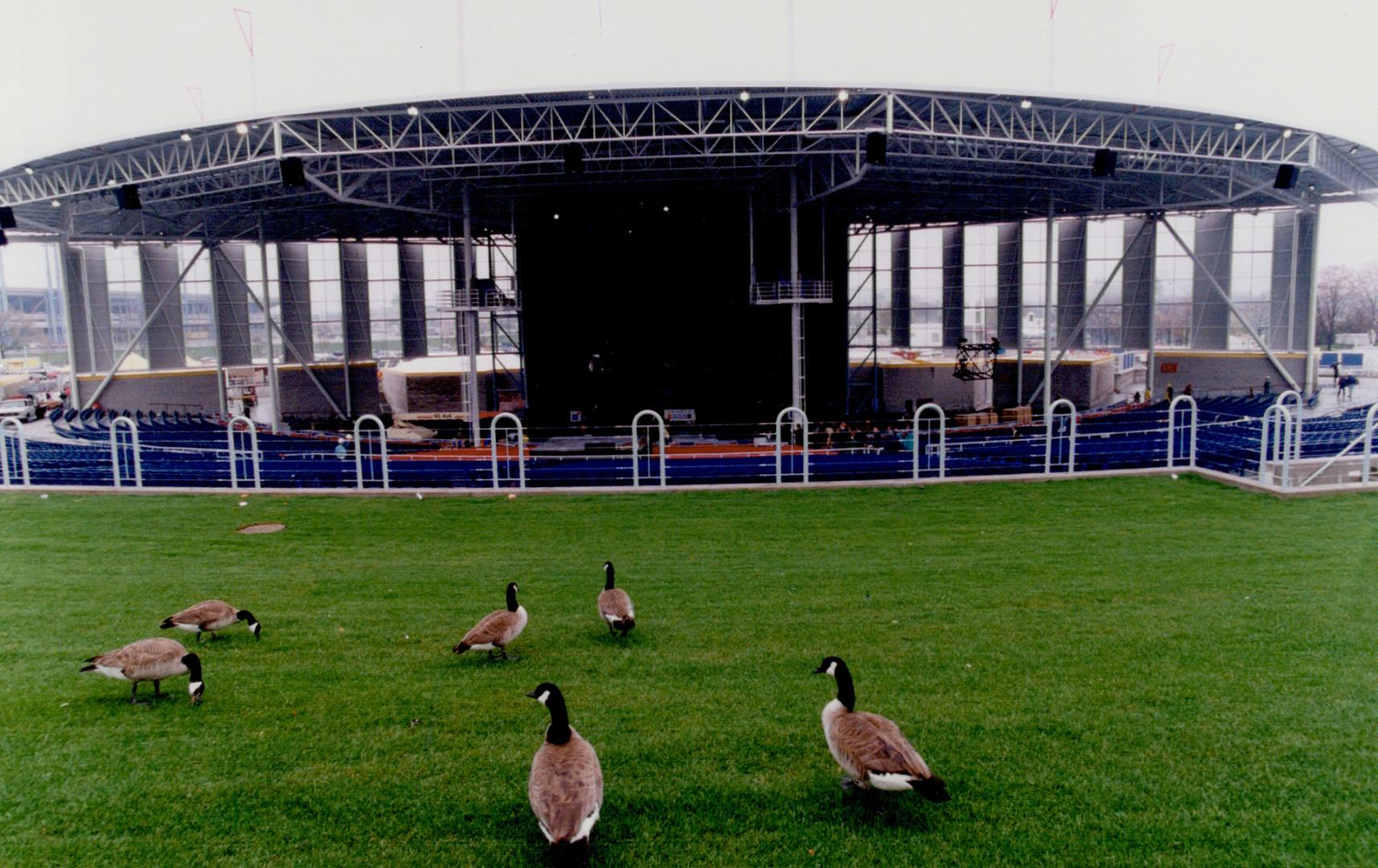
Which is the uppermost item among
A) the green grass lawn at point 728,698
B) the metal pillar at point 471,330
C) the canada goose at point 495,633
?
the metal pillar at point 471,330

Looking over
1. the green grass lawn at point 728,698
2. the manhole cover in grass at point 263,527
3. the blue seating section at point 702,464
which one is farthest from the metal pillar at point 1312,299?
the manhole cover in grass at point 263,527

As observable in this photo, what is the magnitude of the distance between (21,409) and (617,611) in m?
40.5

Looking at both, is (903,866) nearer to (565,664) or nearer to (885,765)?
(885,765)

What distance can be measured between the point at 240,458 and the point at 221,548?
6.55m

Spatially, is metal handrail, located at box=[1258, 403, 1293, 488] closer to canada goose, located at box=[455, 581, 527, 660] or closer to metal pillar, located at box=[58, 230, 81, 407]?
canada goose, located at box=[455, 581, 527, 660]

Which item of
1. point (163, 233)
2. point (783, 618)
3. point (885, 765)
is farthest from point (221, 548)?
point (163, 233)

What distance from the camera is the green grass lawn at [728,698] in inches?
178

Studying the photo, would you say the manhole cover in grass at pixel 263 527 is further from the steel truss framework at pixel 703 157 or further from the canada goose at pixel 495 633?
the steel truss framework at pixel 703 157

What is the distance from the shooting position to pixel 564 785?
4254 millimetres

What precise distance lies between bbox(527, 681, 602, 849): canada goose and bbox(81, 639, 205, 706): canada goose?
2.82 meters

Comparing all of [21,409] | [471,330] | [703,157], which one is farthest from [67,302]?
[703,157]

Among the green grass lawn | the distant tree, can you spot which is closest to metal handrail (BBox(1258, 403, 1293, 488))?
the green grass lawn

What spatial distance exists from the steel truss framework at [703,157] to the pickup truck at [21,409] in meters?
9.07

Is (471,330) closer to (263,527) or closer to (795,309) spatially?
(795,309)
